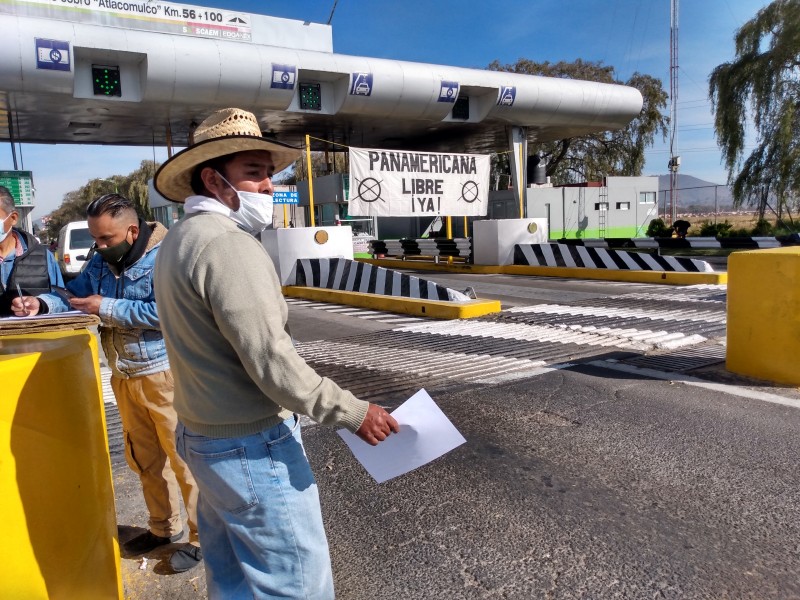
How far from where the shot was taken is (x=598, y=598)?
2.62 metres

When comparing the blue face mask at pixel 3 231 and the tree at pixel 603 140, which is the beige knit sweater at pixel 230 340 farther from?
the tree at pixel 603 140

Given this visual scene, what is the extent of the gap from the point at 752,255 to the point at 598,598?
415cm

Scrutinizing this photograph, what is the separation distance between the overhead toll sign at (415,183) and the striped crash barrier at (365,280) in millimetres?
1625

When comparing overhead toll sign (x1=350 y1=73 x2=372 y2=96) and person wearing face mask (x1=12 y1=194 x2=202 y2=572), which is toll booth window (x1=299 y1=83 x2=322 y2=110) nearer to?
overhead toll sign (x1=350 y1=73 x2=372 y2=96)

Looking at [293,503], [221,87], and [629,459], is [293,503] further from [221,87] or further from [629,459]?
[221,87]

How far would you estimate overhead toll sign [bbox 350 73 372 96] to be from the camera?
17.7 meters

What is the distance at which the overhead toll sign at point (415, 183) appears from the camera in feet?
46.9

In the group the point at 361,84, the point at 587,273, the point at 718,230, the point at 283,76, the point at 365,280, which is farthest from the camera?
the point at 718,230

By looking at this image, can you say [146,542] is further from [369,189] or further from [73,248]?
[73,248]

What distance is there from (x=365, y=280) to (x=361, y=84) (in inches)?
316

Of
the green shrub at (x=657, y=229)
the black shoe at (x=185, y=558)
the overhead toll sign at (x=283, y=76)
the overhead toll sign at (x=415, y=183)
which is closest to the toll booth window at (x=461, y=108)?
the overhead toll sign at (x=415, y=183)

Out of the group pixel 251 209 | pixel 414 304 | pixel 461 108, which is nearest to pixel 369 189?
pixel 414 304

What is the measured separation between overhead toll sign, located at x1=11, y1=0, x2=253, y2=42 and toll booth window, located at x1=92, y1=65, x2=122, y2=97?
259 centimetres

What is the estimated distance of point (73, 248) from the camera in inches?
667
